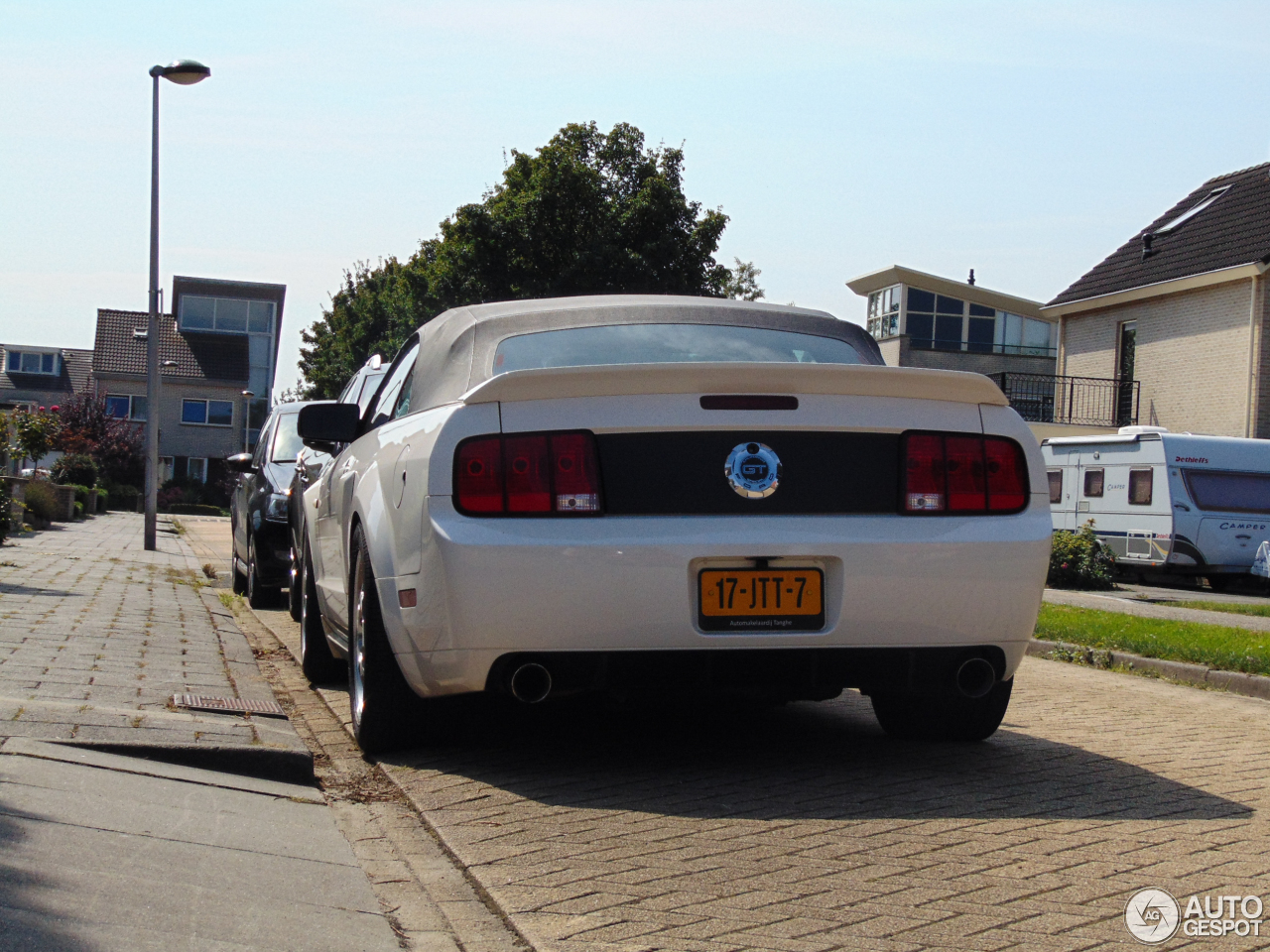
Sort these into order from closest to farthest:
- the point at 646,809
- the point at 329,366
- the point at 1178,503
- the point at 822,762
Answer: the point at 646,809, the point at 822,762, the point at 1178,503, the point at 329,366

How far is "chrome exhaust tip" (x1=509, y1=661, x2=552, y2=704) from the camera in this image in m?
4.39

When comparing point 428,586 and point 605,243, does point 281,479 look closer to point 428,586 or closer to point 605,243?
point 428,586

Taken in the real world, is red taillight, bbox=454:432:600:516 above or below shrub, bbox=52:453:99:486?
above

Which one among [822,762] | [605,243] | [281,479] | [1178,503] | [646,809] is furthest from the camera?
[605,243]

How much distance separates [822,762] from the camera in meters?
5.07

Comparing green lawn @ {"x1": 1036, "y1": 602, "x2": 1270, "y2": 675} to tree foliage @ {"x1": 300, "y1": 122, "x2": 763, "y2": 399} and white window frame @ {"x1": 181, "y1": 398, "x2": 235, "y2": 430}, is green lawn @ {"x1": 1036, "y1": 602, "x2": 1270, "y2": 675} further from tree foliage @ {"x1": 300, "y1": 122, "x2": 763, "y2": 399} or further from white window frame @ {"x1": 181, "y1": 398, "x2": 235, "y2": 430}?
white window frame @ {"x1": 181, "y1": 398, "x2": 235, "y2": 430}

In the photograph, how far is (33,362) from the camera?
7381 cm

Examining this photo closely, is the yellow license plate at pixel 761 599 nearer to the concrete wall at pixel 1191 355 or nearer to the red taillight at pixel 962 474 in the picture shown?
the red taillight at pixel 962 474

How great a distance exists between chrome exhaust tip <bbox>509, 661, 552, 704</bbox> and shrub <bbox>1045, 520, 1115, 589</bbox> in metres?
17.1

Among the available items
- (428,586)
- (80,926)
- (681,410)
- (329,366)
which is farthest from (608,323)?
(329,366)

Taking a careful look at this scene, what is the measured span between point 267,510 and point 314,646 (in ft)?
14.0

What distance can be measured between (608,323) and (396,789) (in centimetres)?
188

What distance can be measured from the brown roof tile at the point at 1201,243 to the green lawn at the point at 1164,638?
18.1 metres

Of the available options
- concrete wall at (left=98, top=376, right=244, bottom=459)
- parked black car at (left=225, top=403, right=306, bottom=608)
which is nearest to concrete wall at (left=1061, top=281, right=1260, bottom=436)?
parked black car at (left=225, top=403, right=306, bottom=608)
